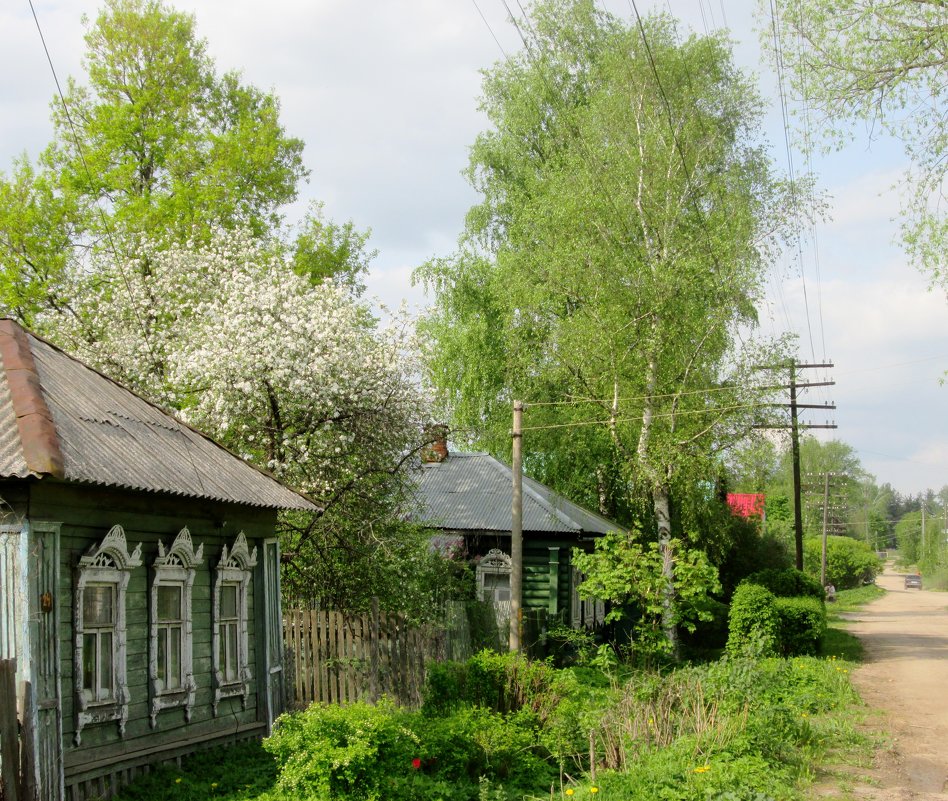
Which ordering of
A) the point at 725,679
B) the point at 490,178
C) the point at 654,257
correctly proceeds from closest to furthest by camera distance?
the point at 725,679, the point at 654,257, the point at 490,178

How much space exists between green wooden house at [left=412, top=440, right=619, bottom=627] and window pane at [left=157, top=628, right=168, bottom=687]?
10.2 meters

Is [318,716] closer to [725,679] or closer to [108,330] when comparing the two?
[725,679]

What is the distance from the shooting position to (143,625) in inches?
438

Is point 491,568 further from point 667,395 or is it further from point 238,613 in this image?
point 238,613

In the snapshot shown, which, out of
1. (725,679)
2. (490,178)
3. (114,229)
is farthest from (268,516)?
(490,178)

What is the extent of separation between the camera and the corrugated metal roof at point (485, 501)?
A: 2309cm

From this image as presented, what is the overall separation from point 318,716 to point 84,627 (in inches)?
103

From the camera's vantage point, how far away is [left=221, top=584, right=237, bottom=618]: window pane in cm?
1298

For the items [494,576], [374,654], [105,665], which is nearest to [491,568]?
[494,576]

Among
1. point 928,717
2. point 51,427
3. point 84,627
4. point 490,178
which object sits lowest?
point 928,717

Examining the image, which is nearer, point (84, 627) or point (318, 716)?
point (318, 716)

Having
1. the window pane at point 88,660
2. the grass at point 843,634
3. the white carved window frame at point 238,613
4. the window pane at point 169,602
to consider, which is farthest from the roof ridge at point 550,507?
the window pane at point 88,660

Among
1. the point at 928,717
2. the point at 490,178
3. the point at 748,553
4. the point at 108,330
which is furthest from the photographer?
the point at 748,553

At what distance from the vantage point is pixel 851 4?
47.9 feet
